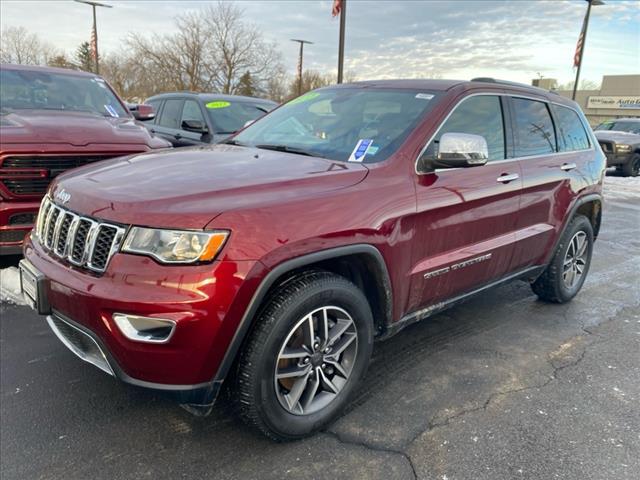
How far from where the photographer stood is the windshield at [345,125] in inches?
115

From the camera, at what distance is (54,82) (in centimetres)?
590

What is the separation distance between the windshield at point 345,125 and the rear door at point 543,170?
3.44 feet

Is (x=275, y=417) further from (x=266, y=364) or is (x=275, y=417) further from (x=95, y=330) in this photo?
(x=95, y=330)

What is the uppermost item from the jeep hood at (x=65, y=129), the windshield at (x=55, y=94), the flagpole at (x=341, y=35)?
the flagpole at (x=341, y=35)

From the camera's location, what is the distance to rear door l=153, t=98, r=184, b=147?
8040 mm

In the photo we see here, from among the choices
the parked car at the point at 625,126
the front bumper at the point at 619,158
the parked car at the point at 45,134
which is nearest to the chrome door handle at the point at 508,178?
the parked car at the point at 45,134

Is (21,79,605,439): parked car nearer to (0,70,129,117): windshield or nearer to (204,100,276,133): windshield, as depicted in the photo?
(0,70,129,117): windshield

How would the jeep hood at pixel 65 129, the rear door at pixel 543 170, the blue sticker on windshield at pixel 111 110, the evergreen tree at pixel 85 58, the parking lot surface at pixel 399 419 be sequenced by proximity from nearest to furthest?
the parking lot surface at pixel 399 419, the rear door at pixel 543 170, the jeep hood at pixel 65 129, the blue sticker on windshield at pixel 111 110, the evergreen tree at pixel 85 58

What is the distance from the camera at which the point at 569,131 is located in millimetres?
4379

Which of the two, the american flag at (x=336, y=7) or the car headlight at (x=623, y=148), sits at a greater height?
the american flag at (x=336, y=7)

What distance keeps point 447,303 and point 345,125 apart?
1.34 meters

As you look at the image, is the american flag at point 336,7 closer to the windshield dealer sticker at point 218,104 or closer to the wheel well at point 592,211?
the windshield dealer sticker at point 218,104

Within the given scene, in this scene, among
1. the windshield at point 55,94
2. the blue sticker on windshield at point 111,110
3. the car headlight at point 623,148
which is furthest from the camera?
the car headlight at point 623,148

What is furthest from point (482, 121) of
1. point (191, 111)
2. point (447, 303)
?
point (191, 111)
